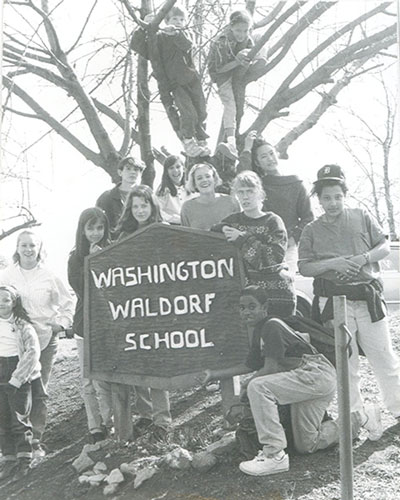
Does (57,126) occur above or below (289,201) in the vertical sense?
above

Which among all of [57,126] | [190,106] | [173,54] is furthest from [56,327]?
[173,54]

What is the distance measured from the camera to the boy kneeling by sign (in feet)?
11.1

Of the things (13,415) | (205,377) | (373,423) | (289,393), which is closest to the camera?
(289,393)

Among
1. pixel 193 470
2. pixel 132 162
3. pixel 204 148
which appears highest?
pixel 204 148

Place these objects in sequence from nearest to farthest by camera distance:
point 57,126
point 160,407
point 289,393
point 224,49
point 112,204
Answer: point 289,393 → point 160,407 → point 112,204 → point 224,49 → point 57,126

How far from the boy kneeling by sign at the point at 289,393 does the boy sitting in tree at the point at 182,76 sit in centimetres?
194

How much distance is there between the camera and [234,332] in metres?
3.74

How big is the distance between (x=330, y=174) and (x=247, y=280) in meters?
0.79

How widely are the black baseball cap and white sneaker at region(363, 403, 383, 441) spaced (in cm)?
130

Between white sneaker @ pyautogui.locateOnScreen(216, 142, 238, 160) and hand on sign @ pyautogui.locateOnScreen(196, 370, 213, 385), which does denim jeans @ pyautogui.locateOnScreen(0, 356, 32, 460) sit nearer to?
hand on sign @ pyautogui.locateOnScreen(196, 370, 213, 385)

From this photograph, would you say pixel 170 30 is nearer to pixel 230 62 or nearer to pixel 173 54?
pixel 173 54

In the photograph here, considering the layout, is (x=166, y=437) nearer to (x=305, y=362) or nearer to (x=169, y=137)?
(x=305, y=362)

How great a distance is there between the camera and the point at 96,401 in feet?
13.8

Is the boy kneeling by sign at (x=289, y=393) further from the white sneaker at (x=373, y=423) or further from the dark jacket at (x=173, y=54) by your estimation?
the dark jacket at (x=173, y=54)
